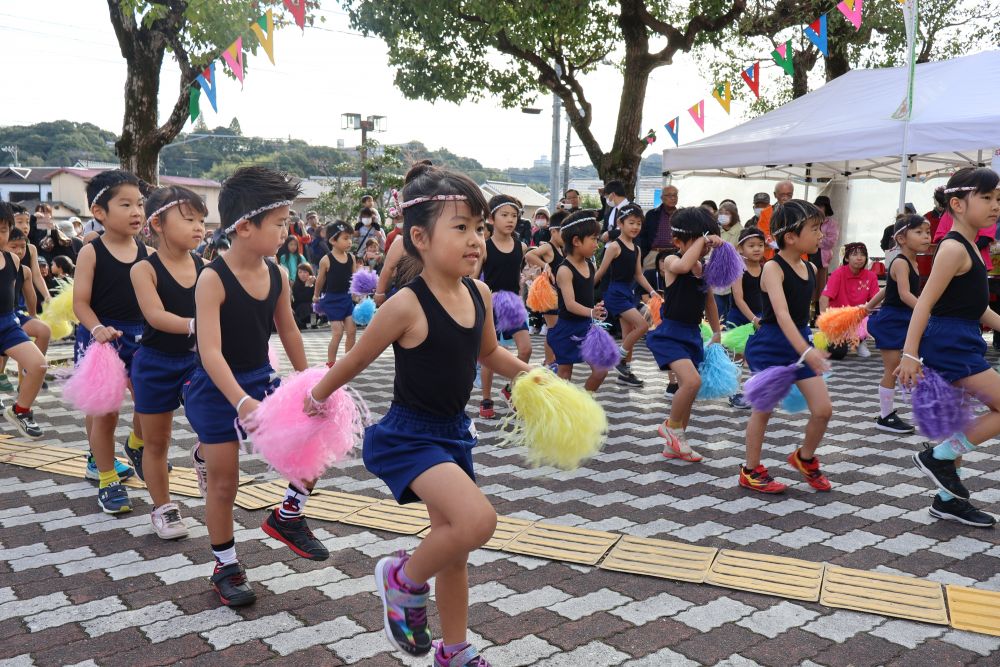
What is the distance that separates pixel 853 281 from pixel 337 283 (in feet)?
23.2

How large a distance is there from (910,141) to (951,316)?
7.44m

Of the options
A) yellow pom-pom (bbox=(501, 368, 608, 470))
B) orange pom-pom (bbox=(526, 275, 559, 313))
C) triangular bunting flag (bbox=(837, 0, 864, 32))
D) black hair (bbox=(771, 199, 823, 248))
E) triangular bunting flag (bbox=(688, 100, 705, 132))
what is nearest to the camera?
yellow pom-pom (bbox=(501, 368, 608, 470))

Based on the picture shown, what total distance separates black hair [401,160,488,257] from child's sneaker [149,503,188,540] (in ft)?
7.93

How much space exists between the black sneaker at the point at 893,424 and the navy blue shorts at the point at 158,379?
234 inches

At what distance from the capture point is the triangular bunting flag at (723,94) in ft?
53.9

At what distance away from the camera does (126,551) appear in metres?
4.21

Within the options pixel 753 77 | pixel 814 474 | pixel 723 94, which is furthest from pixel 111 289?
pixel 753 77

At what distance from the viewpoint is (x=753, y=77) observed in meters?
16.7

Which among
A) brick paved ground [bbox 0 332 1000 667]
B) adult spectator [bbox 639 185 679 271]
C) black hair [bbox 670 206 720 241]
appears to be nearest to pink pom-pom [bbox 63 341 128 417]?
brick paved ground [bbox 0 332 1000 667]

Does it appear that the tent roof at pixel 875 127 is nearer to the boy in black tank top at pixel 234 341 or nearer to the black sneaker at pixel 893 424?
the black sneaker at pixel 893 424

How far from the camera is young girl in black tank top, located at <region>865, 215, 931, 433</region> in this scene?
6.52m

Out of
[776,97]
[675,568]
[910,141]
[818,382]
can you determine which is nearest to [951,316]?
[818,382]

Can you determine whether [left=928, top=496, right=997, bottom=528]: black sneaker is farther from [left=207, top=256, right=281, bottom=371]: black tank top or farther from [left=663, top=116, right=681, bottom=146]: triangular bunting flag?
[left=663, top=116, right=681, bottom=146]: triangular bunting flag

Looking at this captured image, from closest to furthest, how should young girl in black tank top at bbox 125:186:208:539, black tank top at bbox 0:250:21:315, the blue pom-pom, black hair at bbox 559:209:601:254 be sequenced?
young girl in black tank top at bbox 125:186:208:539 → black tank top at bbox 0:250:21:315 → black hair at bbox 559:209:601:254 → the blue pom-pom
